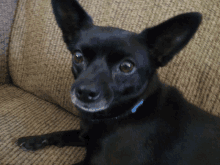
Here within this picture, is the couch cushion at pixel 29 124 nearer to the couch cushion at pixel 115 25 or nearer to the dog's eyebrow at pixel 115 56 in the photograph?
the couch cushion at pixel 115 25

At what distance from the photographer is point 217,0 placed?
3.43 ft

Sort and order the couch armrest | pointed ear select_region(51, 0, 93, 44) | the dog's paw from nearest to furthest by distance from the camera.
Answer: pointed ear select_region(51, 0, 93, 44), the dog's paw, the couch armrest

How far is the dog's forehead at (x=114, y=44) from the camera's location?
821 millimetres

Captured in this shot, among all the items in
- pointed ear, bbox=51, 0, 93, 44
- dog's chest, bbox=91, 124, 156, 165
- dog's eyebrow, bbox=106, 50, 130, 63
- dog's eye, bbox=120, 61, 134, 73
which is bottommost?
dog's chest, bbox=91, 124, 156, 165

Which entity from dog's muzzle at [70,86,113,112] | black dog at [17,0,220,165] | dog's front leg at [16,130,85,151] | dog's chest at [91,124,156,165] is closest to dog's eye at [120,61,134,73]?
black dog at [17,0,220,165]

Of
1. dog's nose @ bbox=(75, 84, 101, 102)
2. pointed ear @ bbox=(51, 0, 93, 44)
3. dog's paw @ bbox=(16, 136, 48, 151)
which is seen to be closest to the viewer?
dog's nose @ bbox=(75, 84, 101, 102)

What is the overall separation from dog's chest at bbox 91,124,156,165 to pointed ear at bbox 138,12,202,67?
338 mm

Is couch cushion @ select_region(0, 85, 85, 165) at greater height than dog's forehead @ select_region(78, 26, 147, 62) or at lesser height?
lesser

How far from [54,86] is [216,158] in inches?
40.5

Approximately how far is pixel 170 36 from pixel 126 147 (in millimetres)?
528

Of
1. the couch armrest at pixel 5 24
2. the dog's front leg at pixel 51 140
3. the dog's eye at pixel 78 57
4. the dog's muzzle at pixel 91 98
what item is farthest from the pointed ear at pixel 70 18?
the couch armrest at pixel 5 24

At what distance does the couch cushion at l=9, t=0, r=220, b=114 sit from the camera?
3.41 ft

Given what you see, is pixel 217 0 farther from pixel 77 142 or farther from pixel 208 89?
pixel 77 142

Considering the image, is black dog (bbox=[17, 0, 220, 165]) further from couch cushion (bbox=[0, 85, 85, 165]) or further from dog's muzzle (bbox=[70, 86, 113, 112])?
couch cushion (bbox=[0, 85, 85, 165])
